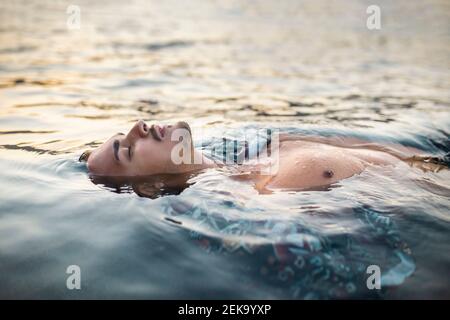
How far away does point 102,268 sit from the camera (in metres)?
2.81

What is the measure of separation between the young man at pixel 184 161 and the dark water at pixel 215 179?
0.18 m

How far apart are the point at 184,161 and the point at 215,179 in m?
0.35

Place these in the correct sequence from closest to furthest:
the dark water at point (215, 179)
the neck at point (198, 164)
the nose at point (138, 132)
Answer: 1. the dark water at point (215, 179)
2. the nose at point (138, 132)
3. the neck at point (198, 164)

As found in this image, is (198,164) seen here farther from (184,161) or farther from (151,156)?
(151,156)

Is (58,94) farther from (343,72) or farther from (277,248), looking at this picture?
(343,72)

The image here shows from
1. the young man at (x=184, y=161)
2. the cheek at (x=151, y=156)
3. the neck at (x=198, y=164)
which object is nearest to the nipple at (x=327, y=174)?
the young man at (x=184, y=161)

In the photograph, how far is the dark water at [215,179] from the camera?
8.95 feet

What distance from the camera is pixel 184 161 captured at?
13.5 feet

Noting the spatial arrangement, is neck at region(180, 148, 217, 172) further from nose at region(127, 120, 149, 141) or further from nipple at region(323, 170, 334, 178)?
nipple at region(323, 170, 334, 178)

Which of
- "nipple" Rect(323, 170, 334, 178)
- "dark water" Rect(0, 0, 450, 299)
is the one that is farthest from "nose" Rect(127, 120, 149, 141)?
"nipple" Rect(323, 170, 334, 178)

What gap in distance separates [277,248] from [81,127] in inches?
154

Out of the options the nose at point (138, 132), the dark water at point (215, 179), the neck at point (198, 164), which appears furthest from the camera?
the neck at point (198, 164)

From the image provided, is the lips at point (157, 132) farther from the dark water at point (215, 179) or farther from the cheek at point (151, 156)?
the dark water at point (215, 179)
